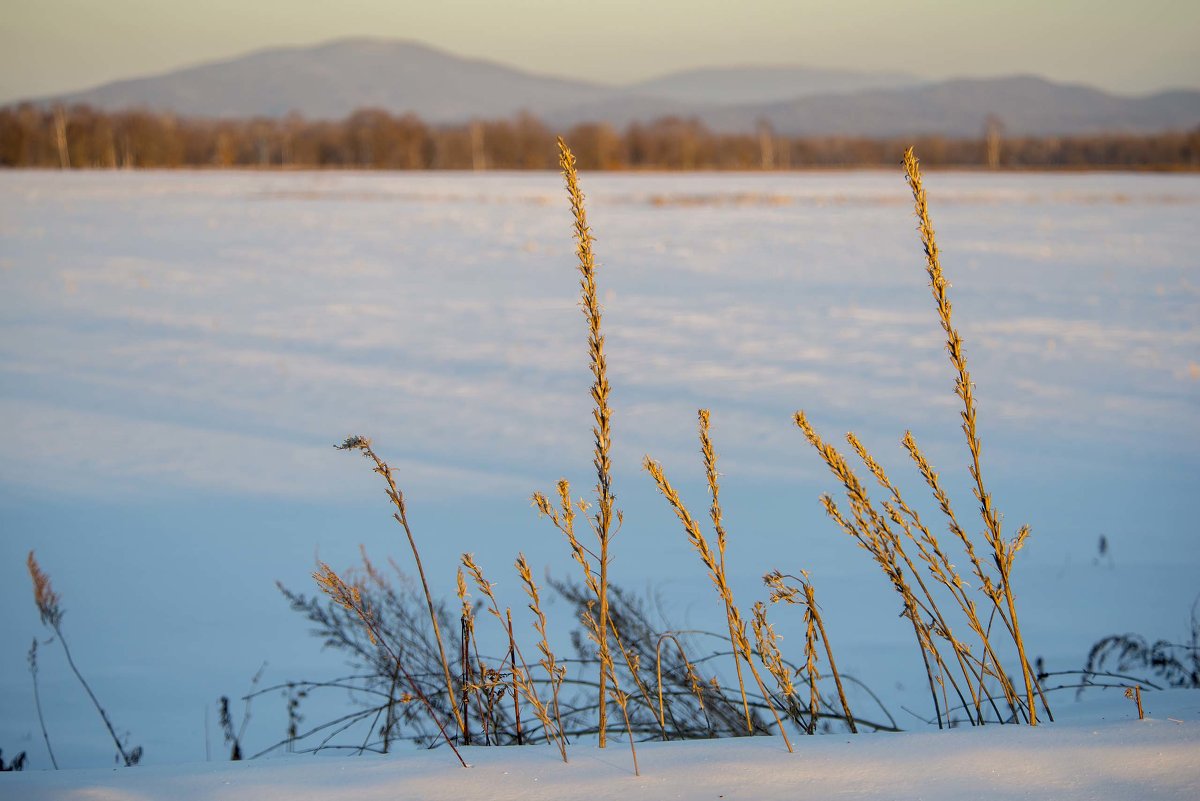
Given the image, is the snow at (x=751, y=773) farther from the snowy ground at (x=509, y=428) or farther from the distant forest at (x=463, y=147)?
the distant forest at (x=463, y=147)

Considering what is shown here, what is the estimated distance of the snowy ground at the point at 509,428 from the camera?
4.59 m

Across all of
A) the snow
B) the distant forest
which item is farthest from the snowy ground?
the distant forest

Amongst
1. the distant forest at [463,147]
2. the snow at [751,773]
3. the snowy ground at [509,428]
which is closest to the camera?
the snow at [751,773]

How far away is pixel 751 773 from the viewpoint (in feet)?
5.35

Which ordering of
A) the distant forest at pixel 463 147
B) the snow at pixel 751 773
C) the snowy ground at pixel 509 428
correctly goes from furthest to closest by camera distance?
1. the distant forest at pixel 463 147
2. the snowy ground at pixel 509 428
3. the snow at pixel 751 773

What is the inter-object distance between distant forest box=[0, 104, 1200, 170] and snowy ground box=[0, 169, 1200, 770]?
2043 inches

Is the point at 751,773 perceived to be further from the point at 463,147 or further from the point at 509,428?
the point at 463,147

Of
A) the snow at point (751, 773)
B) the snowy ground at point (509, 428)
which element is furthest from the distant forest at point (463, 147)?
the snow at point (751, 773)

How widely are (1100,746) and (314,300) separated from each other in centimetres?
1282

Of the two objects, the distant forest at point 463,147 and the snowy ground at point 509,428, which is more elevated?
the distant forest at point 463,147

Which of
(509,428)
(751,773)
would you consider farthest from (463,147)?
(751,773)

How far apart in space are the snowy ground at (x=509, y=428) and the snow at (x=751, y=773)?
1891 mm

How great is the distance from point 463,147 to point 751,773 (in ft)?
255

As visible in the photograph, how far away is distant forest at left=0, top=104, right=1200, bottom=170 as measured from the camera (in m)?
63.7
